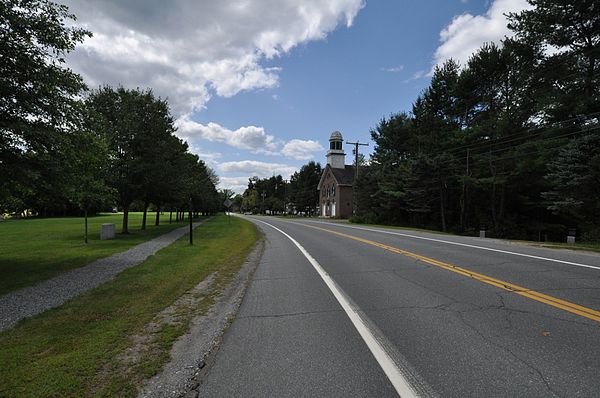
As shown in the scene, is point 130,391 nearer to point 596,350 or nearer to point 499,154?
point 596,350

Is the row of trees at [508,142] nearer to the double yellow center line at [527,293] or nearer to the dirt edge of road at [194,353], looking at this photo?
the double yellow center line at [527,293]

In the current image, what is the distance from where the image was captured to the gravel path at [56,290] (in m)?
6.78

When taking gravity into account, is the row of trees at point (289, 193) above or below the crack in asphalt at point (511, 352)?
above

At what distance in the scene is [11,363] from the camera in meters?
4.34

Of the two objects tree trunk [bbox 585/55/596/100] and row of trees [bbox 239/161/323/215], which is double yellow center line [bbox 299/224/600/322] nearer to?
tree trunk [bbox 585/55/596/100]

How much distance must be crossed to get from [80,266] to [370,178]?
136ft

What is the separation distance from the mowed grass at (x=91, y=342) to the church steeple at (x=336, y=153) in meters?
72.4

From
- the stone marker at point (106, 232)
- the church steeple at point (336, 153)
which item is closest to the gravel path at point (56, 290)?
the stone marker at point (106, 232)

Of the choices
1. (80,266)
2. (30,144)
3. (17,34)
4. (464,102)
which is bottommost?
(80,266)

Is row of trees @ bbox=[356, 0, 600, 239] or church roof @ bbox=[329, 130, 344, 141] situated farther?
church roof @ bbox=[329, 130, 344, 141]

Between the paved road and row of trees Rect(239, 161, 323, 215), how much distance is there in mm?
86119

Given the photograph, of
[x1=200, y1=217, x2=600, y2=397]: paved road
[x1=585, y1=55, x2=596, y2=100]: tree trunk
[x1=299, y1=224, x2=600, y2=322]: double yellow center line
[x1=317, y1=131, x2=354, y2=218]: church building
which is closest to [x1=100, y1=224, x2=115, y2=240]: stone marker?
[x1=200, y1=217, x2=600, y2=397]: paved road

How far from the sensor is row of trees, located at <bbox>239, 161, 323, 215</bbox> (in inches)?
4028

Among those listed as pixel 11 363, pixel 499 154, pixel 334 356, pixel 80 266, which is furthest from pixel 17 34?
pixel 499 154
